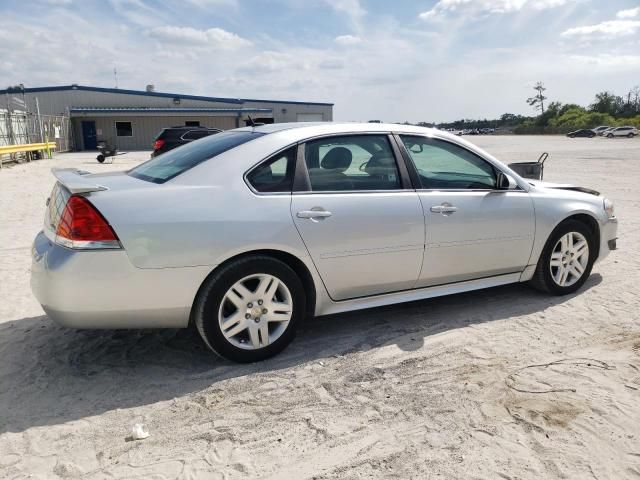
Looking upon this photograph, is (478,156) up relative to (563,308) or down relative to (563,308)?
up

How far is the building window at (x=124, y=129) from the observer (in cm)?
3856

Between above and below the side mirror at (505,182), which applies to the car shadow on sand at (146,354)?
below

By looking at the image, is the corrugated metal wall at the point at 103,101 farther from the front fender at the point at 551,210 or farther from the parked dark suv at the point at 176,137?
the front fender at the point at 551,210

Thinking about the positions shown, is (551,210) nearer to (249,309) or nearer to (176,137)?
(249,309)

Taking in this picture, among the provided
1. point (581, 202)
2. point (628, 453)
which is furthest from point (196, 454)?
point (581, 202)

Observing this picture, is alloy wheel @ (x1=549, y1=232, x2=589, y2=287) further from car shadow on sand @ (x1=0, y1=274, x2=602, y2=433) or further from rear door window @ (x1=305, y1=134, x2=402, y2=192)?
rear door window @ (x1=305, y1=134, x2=402, y2=192)

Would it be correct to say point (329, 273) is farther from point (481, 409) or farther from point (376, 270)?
point (481, 409)

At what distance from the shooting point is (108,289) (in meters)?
2.97

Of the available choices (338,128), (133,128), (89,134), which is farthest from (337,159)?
(89,134)

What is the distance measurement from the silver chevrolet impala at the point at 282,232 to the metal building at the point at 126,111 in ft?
107

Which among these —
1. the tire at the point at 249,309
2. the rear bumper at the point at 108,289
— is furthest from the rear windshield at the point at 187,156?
the tire at the point at 249,309

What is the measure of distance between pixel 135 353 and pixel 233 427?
123 centimetres

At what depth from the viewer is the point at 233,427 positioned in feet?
8.99

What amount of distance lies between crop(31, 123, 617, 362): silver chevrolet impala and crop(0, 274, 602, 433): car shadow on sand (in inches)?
10.2
